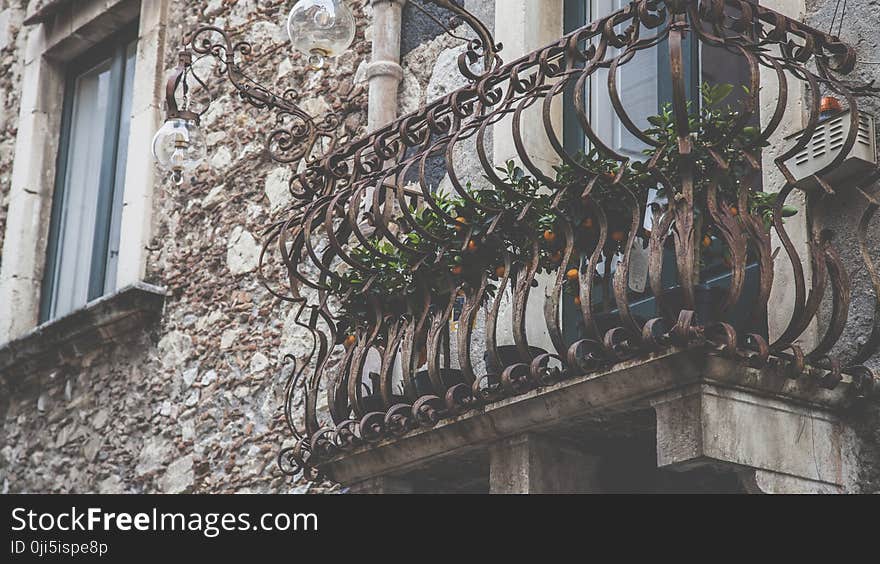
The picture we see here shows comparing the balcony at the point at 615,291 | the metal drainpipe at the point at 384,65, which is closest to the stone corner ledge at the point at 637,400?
the balcony at the point at 615,291

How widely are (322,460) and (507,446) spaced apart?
0.88 m

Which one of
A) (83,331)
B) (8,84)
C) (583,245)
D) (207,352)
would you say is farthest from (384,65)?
(8,84)

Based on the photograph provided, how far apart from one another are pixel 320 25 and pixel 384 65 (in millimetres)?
1215

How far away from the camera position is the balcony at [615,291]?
4590 mm

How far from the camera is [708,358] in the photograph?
4.48 m

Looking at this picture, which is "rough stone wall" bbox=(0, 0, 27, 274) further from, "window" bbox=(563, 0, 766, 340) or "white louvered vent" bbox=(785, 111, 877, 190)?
"white louvered vent" bbox=(785, 111, 877, 190)

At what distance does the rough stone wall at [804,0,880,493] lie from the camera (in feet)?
15.8

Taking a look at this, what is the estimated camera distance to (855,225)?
16.2 feet

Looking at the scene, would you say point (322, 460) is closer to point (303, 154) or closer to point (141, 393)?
point (303, 154)

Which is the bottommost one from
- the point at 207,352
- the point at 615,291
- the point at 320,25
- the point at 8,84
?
the point at 615,291

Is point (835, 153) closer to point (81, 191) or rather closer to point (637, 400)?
point (637, 400)

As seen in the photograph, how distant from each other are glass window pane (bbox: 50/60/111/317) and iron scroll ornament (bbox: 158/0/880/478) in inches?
131

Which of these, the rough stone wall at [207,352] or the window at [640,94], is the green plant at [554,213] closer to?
the window at [640,94]

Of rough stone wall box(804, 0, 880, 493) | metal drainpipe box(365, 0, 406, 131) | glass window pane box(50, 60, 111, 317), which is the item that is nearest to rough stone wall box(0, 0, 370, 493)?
metal drainpipe box(365, 0, 406, 131)
